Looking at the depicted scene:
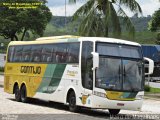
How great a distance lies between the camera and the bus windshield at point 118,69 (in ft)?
63.9

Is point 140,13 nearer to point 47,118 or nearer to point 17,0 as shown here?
point 47,118

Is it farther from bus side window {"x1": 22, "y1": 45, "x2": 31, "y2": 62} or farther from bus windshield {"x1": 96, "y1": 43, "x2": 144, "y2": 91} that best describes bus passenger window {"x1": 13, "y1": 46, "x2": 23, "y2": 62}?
bus windshield {"x1": 96, "y1": 43, "x2": 144, "y2": 91}

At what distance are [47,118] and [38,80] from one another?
25.2 ft

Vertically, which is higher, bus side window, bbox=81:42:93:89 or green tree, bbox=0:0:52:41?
green tree, bbox=0:0:52:41

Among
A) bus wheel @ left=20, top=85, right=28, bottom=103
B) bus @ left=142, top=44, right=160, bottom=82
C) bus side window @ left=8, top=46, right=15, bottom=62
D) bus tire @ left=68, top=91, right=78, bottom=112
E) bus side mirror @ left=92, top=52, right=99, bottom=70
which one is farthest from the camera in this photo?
bus @ left=142, top=44, right=160, bottom=82

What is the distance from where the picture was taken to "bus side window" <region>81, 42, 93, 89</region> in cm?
1967

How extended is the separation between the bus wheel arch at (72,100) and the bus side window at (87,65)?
1.02 m

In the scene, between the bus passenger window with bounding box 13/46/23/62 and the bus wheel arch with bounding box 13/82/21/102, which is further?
the bus passenger window with bounding box 13/46/23/62

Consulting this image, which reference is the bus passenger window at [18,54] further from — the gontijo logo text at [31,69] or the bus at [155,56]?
the bus at [155,56]

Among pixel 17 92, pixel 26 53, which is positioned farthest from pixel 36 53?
pixel 17 92

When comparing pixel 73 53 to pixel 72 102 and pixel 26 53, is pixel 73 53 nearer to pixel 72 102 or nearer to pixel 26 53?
pixel 72 102

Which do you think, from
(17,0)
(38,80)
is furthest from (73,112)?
(17,0)

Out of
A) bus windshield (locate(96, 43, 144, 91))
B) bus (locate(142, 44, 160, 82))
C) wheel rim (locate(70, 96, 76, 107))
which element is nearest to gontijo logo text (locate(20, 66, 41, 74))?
wheel rim (locate(70, 96, 76, 107))

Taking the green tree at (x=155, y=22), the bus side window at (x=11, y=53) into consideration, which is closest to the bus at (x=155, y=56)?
the green tree at (x=155, y=22)
